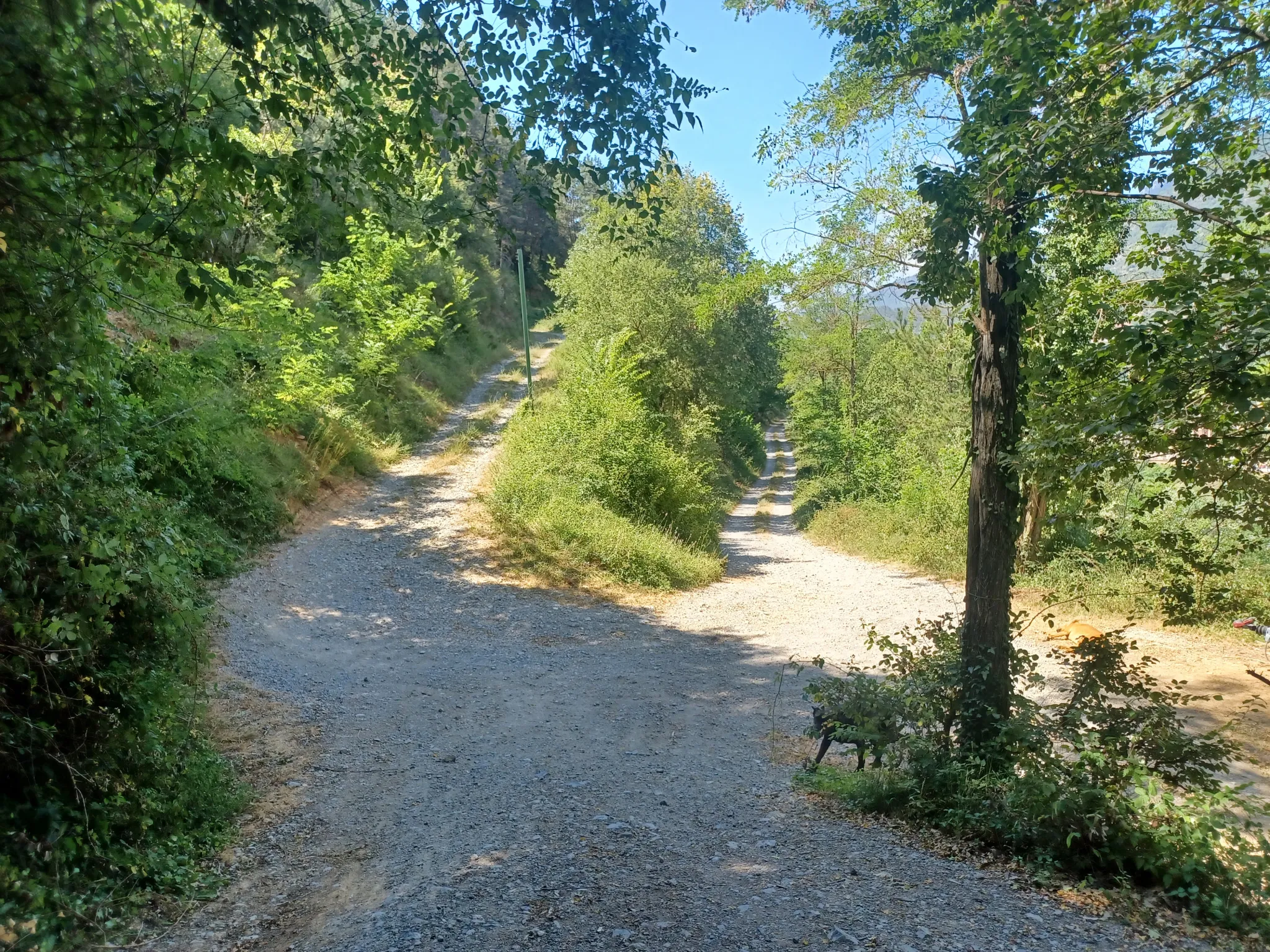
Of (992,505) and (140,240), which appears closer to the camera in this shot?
(140,240)

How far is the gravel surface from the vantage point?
12.8 feet

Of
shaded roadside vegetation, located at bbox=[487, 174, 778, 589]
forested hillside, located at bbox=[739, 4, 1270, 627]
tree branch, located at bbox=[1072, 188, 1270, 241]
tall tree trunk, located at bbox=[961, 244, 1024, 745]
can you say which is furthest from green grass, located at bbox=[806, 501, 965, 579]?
tree branch, located at bbox=[1072, 188, 1270, 241]

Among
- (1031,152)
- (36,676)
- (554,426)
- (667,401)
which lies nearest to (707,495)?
(554,426)

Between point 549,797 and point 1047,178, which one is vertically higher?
point 1047,178

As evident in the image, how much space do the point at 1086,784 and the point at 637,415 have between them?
14.8 metres

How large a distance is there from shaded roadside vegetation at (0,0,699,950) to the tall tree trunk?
9.11 feet

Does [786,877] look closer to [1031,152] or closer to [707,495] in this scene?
[1031,152]

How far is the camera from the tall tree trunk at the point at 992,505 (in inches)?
224

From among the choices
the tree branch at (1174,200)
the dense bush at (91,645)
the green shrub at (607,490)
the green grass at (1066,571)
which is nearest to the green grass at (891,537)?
the green grass at (1066,571)

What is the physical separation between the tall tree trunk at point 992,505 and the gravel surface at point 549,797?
50.5 inches

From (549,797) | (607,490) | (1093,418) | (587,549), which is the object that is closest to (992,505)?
(1093,418)

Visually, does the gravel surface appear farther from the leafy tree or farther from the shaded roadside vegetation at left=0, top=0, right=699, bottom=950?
the leafy tree

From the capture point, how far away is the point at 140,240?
11.4 ft

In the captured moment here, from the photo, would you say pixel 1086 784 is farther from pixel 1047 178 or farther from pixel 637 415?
pixel 637 415
